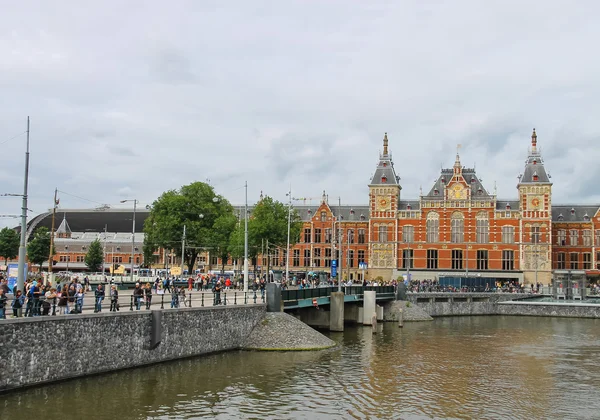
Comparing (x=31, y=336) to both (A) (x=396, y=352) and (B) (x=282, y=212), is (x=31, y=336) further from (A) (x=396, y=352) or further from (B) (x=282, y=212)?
(B) (x=282, y=212)

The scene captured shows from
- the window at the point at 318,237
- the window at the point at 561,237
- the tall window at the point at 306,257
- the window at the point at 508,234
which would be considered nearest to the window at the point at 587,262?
the window at the point at 561,237

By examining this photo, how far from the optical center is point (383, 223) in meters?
107

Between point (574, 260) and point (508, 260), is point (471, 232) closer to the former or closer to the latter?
point (508, 260)

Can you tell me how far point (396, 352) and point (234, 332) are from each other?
11.8 meters

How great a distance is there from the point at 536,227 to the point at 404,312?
4007 cm

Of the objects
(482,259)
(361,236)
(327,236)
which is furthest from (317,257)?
(482,259)

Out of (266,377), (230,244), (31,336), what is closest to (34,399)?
(31,336)

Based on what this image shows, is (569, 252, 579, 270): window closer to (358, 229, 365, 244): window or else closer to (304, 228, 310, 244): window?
(358, 229, 365, 244): window

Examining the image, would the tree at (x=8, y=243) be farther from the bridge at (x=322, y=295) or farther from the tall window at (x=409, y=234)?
the bridge at (x=322, y=295)

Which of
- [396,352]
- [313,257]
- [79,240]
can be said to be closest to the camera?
[396,352]

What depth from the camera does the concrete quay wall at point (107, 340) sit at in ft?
91.6

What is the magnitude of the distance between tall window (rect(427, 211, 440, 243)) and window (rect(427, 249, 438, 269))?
1.65 metres

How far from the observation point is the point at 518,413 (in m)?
28.2

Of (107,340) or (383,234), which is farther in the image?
(383,234)
